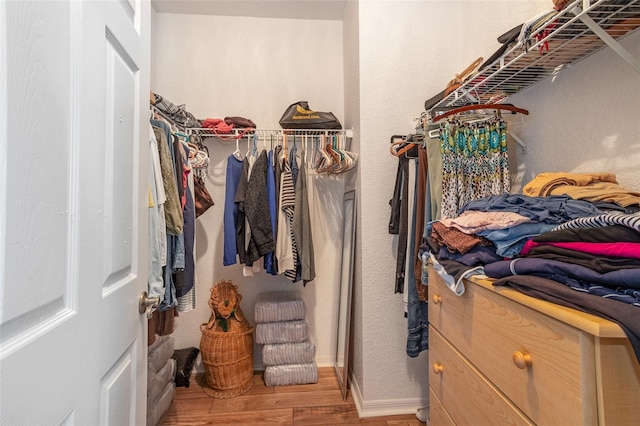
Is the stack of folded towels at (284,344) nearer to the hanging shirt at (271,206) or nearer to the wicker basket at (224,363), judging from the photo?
the wicker basket at (224,363)

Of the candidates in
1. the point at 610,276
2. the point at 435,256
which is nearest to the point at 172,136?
the point at 435,256

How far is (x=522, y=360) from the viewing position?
62 centimetres

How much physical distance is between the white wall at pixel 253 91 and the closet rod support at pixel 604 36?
1.62m

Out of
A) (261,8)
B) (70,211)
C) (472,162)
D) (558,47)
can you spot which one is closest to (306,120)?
(261,8)

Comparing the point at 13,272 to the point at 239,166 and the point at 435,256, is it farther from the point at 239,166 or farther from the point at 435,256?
the point at 239,166

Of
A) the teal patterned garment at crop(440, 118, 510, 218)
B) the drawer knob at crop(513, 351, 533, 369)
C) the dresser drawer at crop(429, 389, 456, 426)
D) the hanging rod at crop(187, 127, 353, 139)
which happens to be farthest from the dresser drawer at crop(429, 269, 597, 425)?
the hanging rod at crop(187, 127, 353, 139)

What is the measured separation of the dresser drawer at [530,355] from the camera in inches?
20.1

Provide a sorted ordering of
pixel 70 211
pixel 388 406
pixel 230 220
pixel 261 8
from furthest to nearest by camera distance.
→ 1. pixel 261 8
2. pixel 230 220
3. pixel 388 406
4. pixel 70 211

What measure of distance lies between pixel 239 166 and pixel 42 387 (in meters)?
1.58

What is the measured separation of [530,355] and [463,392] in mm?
337

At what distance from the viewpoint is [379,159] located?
5.84 feet

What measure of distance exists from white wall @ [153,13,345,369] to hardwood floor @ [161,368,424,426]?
331 millimetres

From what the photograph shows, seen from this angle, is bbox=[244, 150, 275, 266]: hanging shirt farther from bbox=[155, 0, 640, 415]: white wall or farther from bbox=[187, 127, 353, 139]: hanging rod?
bbox=[155, 0, 640, 415]: white wall

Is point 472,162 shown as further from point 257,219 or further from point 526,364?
point 257,219
